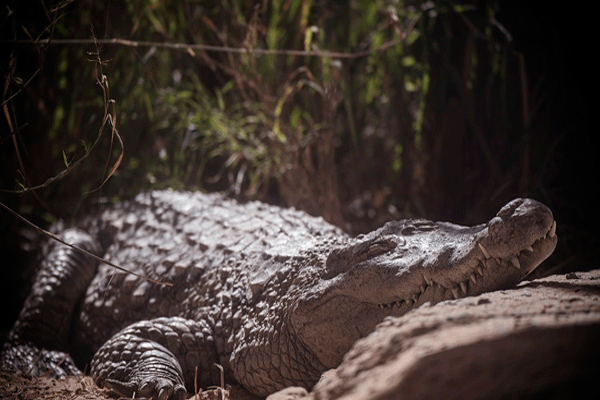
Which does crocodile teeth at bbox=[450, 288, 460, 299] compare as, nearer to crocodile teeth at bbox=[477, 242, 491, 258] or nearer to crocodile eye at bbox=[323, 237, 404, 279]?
crocodile teeth at bbox=[477, 242, 491, 258]

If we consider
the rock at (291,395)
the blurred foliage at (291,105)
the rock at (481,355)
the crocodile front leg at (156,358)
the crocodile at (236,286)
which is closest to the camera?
the rock at (481,355)

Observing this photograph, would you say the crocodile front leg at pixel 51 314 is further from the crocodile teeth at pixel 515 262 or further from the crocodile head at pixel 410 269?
the crocodile teeth at pixel 515 262

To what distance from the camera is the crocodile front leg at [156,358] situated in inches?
105

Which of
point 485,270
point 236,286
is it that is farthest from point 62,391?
point 485,270

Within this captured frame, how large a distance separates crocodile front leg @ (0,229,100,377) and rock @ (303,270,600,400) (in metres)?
2.49

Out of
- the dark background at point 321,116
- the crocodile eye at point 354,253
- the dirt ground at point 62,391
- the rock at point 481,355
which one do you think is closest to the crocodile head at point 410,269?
the crocodile eye at point 354,253

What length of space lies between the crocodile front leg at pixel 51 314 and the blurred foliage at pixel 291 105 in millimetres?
738

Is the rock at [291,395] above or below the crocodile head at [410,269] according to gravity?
below

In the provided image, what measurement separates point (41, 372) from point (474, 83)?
12.6 feet

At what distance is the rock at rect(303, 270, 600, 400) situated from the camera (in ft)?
4.16

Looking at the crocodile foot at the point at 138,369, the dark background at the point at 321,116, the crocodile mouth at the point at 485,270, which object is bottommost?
the crocodile foot at the point at 138,369

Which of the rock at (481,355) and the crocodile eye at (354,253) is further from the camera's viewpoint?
the crocodile eye at (354,253)

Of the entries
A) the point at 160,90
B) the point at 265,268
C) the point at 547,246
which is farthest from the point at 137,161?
the point at 547,246

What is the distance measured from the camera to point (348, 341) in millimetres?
2471
